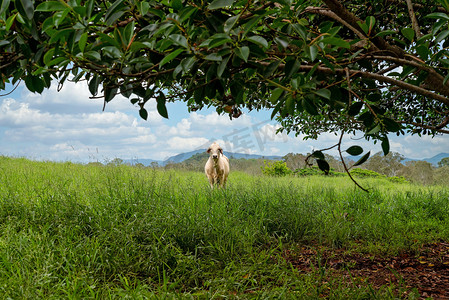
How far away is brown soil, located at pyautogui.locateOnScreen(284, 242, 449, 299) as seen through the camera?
354 cm

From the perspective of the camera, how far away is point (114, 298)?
9.73 ft

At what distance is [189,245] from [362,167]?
648 inches

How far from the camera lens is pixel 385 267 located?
4.09 meters

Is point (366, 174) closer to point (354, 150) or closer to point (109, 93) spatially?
point (354, 150)

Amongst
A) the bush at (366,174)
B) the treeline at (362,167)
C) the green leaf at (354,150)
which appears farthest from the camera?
the bush at (366,174)

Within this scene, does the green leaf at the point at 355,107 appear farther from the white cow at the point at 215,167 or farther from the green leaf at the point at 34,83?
the white cow at the point at 215,167

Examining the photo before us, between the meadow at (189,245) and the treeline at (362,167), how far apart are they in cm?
1007

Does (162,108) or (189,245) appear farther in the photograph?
(189,245)

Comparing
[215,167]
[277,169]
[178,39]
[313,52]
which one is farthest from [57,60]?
[277,169]

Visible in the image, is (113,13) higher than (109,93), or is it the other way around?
(113,13)

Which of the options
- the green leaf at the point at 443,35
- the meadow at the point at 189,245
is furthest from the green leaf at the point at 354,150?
the meadow at the point at 189,245

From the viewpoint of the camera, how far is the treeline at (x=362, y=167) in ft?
53.9

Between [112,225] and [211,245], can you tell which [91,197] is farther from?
[211,245]

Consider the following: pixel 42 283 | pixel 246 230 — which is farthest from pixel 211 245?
pixel 42 283
